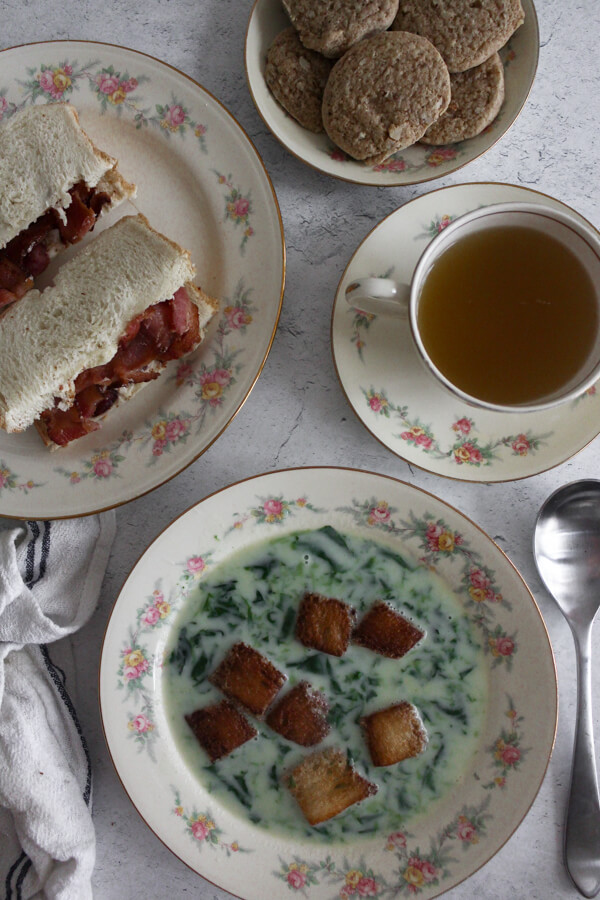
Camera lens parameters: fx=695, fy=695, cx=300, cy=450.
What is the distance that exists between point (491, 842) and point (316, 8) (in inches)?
73.1

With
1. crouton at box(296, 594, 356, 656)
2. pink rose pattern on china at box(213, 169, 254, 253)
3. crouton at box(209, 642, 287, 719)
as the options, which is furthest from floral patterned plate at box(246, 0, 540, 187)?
crouton at box(209, 642, 287, 719)

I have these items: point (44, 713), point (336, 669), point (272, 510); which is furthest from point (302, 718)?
point (44, 713)

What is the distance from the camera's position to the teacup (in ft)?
4.62

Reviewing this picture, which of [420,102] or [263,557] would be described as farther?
[263,557]

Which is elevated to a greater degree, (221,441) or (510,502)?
(221,441)

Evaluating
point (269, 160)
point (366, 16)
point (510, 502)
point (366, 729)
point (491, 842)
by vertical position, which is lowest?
point (491, 842)

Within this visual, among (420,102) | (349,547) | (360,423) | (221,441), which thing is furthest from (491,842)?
(420,102)

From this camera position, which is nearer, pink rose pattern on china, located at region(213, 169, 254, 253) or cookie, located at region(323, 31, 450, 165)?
cookie, located at region(323, 31, 450, 165)

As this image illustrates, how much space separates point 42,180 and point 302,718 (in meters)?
1.36

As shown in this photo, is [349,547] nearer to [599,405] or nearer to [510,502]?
[510,502]

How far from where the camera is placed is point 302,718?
5.16ft

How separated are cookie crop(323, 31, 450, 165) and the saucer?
15 cm

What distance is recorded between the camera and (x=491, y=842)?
5.05ft

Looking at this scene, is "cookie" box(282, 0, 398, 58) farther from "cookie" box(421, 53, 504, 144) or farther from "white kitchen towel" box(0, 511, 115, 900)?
"white kitchen towel" box(0, 511, 115, 900)
